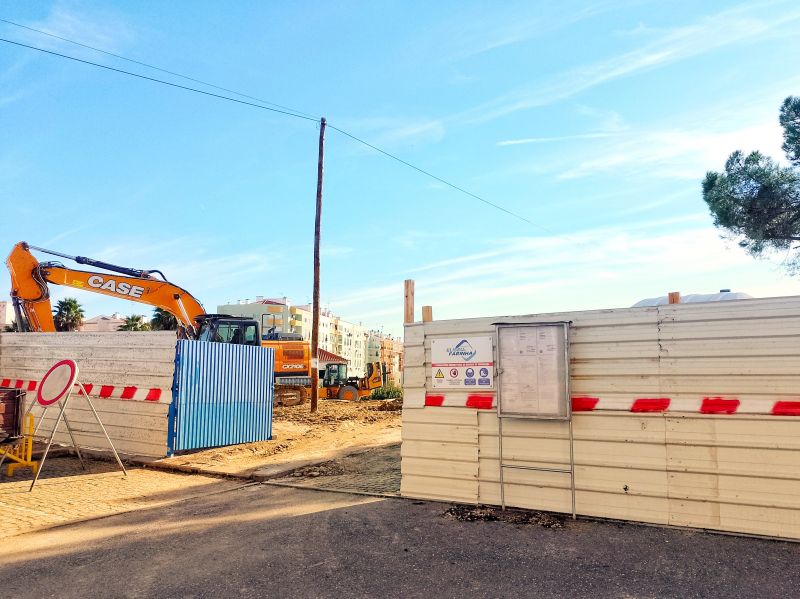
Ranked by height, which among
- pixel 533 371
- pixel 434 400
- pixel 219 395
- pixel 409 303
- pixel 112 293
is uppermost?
pixel 112 293

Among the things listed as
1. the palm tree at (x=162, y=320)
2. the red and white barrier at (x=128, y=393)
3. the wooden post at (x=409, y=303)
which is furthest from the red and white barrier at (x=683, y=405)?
the palm tree at (x=162, y=320)

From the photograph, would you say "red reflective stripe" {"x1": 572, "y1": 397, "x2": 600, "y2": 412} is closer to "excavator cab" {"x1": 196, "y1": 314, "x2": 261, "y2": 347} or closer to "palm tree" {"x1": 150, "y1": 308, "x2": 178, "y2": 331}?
"excavator cab" {"x1": 196, "y1": 314, "x2": 261, "y2": 347}

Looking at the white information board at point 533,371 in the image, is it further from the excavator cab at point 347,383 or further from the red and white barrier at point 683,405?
the excavator cab at point 347,383

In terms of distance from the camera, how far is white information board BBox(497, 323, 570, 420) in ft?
21.7

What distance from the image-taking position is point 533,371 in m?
6.76

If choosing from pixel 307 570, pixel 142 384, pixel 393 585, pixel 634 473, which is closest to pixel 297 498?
pixel 307 570

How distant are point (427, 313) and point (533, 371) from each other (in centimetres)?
190

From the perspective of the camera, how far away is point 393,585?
4.62 m

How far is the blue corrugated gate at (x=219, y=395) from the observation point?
11406 mm

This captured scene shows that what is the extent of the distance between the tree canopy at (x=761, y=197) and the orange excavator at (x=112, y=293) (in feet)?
51.3

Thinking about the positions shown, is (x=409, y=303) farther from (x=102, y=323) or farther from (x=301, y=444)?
(x=102, y=323)

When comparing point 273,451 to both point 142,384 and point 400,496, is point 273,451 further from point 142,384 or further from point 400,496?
point 400,496

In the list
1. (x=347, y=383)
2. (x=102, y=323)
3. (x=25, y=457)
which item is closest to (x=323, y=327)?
(x=102, y=323)

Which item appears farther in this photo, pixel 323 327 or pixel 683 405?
pixel 323 327
